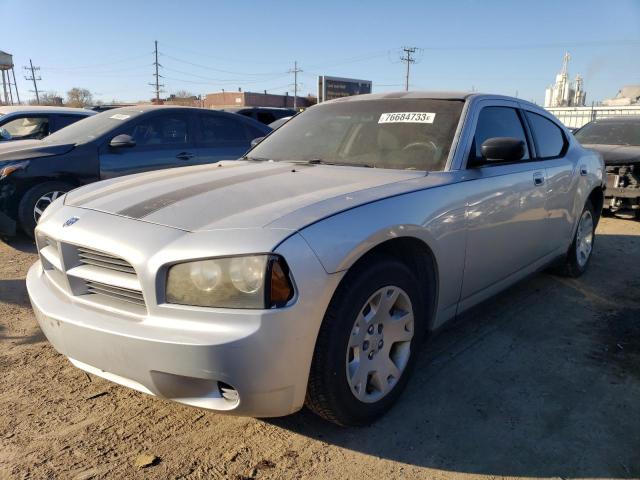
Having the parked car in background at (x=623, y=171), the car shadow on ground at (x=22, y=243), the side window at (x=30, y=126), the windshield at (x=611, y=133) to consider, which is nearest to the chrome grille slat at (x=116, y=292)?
the car shadow on ground at (x=22, y=243)

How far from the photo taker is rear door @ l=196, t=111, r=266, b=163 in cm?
→ 676

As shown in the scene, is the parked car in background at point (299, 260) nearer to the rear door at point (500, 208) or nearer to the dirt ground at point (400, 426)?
the rear door at point (500, 208)

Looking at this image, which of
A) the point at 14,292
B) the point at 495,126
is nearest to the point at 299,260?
the point at 495,126

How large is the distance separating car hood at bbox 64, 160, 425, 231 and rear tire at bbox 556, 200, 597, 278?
256cm

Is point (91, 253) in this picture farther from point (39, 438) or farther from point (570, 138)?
point (570, 138)

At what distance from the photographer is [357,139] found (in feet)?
11.3

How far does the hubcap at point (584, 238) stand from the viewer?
481 cm

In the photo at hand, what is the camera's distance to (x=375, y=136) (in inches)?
134

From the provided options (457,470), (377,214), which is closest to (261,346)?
(377,214)

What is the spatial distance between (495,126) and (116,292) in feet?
8.80

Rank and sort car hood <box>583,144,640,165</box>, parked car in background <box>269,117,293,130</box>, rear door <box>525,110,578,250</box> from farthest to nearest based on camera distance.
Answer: car hood <box>583,144,640,165</box>
parked car in background <box>269,117,293,130</box>
rear door <box>525,110,578,250</box>

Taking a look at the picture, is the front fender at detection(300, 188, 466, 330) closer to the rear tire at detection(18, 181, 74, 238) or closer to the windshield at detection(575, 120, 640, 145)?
the rear tire at detection(18, 181, 74, 238)

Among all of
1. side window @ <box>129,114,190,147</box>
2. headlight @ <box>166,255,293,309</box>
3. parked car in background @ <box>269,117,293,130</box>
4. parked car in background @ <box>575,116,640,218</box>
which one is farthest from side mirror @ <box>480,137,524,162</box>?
parked car in background @ <box>575,116,640,218</box>

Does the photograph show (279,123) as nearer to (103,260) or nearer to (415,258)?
(415,258)
